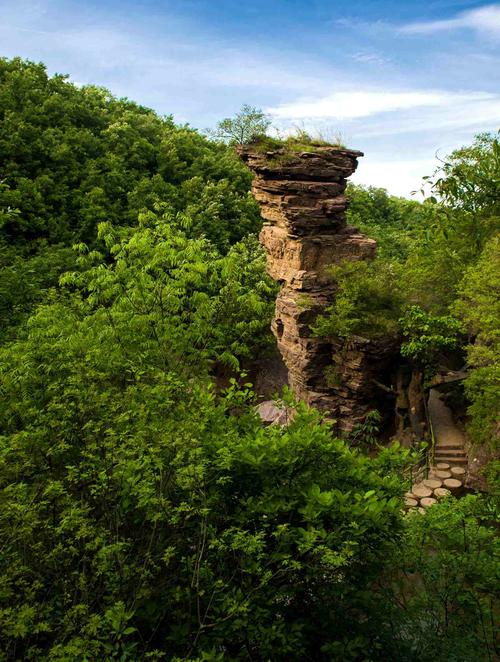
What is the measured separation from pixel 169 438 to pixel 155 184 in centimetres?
3205

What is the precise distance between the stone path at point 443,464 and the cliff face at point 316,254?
3055 millimetres

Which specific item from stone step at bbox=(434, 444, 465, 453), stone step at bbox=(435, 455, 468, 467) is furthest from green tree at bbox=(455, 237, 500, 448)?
stone step at bbox=(434, 444, 465, 453)

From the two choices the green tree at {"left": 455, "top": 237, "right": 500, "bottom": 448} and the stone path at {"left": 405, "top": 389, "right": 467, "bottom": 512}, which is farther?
the stone path at {"left": 405, "top": 389, "right": 467, "bottom": 512}

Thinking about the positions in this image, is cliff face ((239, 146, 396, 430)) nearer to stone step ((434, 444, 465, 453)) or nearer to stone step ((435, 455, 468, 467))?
stone step ((434, 444, 465, 453))

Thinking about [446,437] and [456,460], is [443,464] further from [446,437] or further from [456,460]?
[446,437]

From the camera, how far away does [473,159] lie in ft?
73.4

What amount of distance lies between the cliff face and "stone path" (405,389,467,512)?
3.06m

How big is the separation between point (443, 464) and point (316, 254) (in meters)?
9.32

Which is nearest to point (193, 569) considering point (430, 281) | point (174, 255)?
point (174, 255)

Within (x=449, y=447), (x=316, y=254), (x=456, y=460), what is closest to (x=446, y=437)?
(x=449, y=447)

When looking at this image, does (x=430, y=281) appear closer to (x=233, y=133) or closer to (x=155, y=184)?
(x=155, y=184)

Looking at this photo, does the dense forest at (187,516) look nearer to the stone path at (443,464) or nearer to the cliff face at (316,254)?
the stone path at (443,464)

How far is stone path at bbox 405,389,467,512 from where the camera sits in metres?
15.7

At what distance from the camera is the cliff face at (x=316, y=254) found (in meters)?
19.1
